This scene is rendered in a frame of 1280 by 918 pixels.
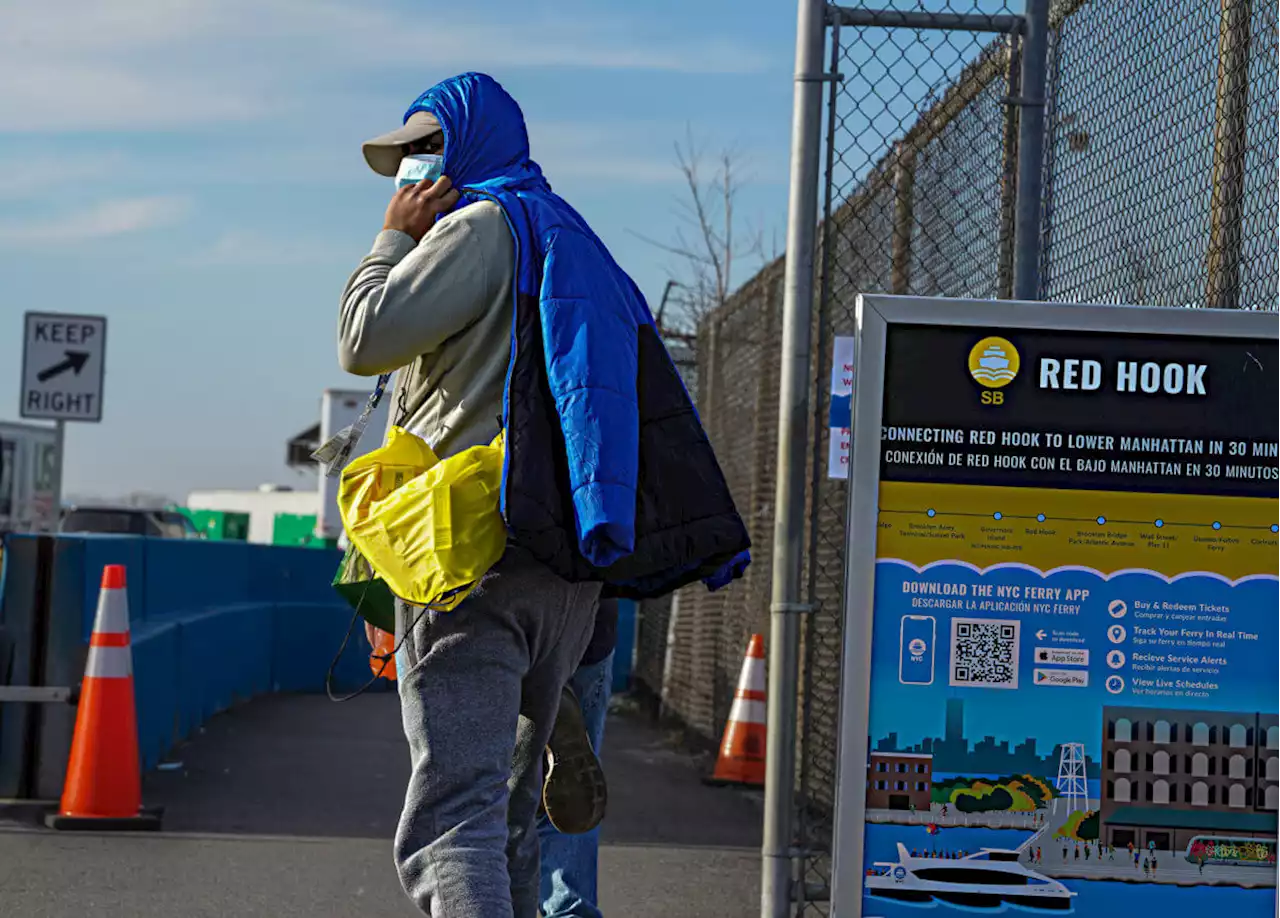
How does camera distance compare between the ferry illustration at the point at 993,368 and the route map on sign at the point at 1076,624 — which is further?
the ferry illustration at the point at 993,368

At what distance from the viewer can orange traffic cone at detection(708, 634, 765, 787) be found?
30.9 ft

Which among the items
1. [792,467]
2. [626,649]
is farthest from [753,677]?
[626,649]

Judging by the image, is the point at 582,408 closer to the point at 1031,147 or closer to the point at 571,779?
the point at 571,779

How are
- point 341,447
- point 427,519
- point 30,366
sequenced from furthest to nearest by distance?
point 30,366 → point 341,447 → point 427,519

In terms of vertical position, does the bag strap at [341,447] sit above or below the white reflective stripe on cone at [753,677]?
above

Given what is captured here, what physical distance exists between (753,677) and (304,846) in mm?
3019

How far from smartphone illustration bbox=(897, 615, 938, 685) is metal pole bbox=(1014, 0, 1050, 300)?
54.4 inches

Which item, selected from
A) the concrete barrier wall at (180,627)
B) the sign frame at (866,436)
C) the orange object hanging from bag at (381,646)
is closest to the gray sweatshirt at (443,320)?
the orange object hanging from bag at (381,646)

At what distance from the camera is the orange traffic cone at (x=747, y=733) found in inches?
371

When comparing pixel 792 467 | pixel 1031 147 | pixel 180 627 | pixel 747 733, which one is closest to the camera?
pixel 792 467

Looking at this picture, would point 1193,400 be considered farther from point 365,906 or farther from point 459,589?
point 365,906

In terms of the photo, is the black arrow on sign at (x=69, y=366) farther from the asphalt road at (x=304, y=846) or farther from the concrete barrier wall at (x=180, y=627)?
the asphalt road at (x=304, y=846)

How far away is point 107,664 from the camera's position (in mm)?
7770

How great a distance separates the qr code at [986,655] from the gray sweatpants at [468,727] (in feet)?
3.30
